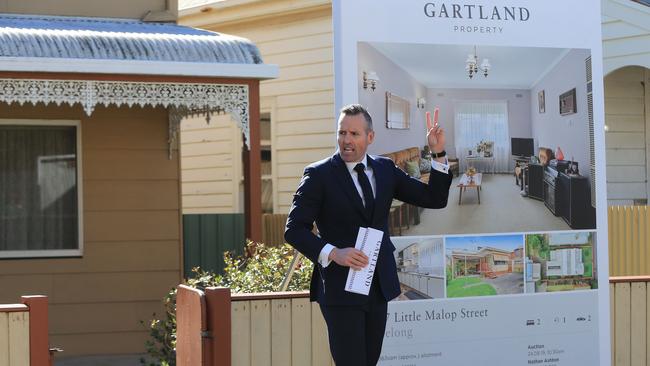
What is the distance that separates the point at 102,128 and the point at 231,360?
5.51 m

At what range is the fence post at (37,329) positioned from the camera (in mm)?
5484

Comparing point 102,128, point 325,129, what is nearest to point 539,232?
point 102,128

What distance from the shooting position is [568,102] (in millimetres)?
6445

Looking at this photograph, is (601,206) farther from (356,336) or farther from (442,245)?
(356,336)

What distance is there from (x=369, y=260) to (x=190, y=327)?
1527 millimetres

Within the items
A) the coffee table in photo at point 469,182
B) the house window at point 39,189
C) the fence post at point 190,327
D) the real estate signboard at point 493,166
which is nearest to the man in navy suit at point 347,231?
the fence post at point 190,327

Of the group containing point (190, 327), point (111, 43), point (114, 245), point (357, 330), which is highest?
point (111, 43)

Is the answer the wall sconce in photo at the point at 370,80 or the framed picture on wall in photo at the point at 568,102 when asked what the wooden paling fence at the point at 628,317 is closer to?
the framed picture on wall in photo at the point at 568,102

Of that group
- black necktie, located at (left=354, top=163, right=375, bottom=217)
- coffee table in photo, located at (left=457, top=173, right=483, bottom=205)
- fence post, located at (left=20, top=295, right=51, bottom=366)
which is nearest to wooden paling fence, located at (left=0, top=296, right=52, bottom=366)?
fence post, located at (left=20, top=295, right=51, bottom=366)

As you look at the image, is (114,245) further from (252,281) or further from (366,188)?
(366,188)

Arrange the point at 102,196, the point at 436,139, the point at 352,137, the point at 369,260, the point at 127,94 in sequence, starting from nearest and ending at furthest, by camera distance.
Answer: the point at 369,260 → the point at 352,137 → the point at 436,139 → the point at 127,94 → the point at 102,196

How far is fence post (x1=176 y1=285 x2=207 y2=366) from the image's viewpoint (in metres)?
5.47

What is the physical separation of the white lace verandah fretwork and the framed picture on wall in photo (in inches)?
153

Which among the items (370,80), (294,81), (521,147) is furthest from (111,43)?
(294,81)
